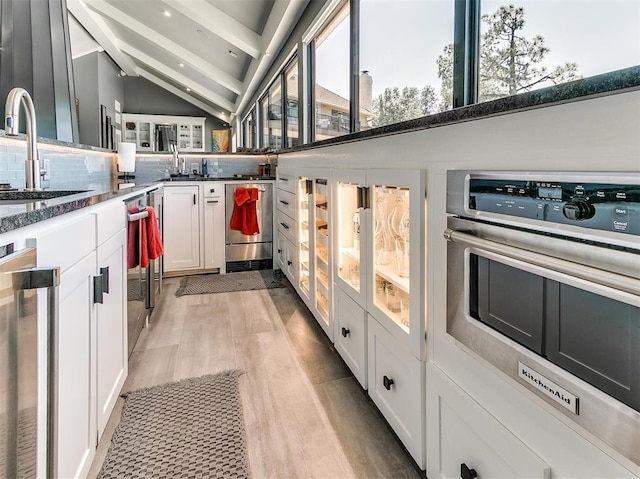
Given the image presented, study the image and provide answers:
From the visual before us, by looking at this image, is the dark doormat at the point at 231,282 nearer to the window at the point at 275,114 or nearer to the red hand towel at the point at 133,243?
the red hand towel at the point at 133,243

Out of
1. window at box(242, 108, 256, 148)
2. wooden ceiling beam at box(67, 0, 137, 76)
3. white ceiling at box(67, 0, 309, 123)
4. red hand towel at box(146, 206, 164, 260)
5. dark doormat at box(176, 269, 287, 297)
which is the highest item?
wooden ceiling beam at box(67, 0, 137, 76)

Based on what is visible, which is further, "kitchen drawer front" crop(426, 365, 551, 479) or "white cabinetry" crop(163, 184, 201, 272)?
"white cabinetry" crop(163, 184, 201, 272)

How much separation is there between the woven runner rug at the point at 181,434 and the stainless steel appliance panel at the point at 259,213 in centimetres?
231

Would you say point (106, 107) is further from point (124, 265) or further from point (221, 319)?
point (124, 265)

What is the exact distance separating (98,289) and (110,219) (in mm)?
325

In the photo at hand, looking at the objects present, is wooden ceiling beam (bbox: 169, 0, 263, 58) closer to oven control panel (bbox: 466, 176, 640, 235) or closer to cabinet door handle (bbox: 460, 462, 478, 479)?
oven control panel (bbox: 466, 176, 640, 235)

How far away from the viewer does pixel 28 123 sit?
5.50 ft

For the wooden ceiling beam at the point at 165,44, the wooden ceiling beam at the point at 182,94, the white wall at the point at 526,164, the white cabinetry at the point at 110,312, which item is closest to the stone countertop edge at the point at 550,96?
the white wall at the point at 526,164

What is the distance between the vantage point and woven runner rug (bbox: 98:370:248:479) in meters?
1.38

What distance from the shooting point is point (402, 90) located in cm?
204

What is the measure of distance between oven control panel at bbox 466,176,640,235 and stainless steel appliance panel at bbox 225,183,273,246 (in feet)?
10.9

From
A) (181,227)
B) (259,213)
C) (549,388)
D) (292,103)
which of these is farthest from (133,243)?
(292,103)

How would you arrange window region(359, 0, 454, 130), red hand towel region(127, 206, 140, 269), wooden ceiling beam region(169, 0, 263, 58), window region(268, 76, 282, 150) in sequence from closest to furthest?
window region(359, 0, 454, 130), red hand towel region(127, 206, 140, 269), wooden ceiling beam region(169, 0, 263, 58), window region(268, 76, 282, 150)

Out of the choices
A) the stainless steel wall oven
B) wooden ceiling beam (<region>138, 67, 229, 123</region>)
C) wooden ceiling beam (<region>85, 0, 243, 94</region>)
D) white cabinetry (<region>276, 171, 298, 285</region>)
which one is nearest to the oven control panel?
the stainless steel wall oven
